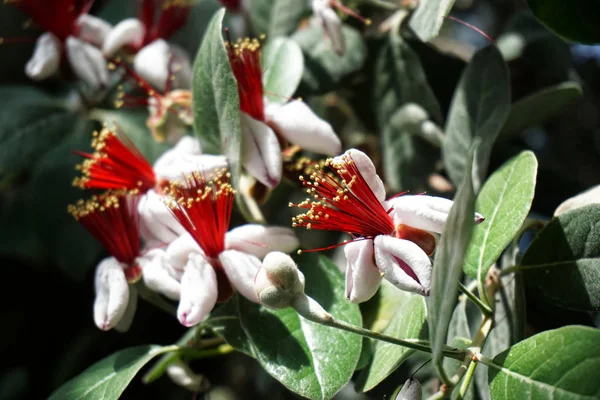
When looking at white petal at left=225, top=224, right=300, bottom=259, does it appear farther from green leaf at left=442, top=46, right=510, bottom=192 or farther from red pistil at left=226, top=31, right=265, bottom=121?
green leaf at left=442, top=46, right=510, bottom=192

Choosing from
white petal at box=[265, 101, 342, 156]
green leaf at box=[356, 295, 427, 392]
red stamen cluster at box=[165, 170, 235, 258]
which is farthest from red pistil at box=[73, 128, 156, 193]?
green leaf at box=[356, 295, 427, 392]

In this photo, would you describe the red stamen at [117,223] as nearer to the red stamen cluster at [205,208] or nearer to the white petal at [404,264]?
the red stamen cluster at [205,208]

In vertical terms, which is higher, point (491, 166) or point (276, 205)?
point (491, 166)

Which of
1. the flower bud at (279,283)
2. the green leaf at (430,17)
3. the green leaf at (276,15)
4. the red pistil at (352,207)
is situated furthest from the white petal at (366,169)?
the green leaf at (276,15)

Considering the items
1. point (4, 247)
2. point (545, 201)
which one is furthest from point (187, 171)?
point (4, 247)

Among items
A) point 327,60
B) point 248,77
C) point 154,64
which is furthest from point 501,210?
point 154,64

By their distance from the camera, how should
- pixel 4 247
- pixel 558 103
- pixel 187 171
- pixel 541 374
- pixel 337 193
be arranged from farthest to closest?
1. pixel 4 247
2. pixel 558 103
3. pixel 187 171
4. pixel 337 193
5. pixel 541 374

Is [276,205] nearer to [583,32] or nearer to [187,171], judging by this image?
[187,171]
